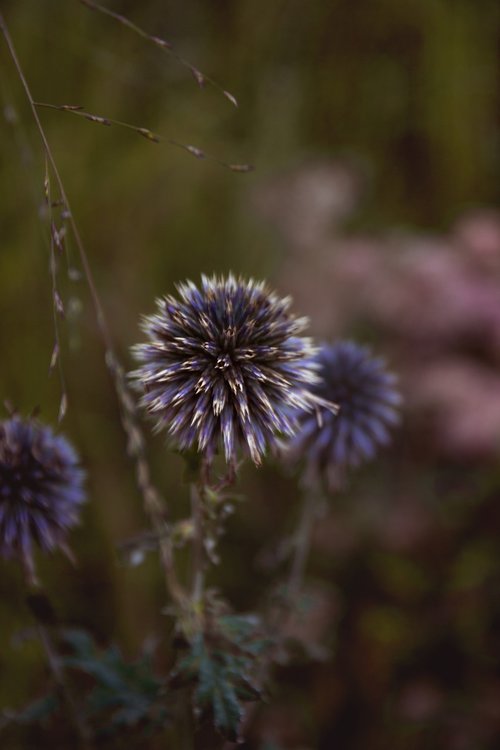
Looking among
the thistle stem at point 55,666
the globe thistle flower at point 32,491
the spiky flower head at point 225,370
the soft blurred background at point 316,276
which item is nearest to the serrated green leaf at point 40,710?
the thistle stem at point 55,666

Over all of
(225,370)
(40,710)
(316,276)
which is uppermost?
(316,276)

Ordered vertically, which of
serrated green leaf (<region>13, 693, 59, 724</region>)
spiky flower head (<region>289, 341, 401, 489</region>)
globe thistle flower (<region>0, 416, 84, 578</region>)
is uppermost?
spiky flower head (<region>289, 341, 401, 489</region>)

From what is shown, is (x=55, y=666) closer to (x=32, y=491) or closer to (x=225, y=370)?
(x=32, y=491)

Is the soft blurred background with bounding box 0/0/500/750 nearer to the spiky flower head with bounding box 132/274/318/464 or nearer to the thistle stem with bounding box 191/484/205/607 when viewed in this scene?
the thistle stem with bounding box 191/484/205/607

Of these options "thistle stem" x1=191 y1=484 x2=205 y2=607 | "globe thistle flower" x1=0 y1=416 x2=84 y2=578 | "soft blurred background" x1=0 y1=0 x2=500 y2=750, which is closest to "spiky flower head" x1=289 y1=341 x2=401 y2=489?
"thistle stem" x1=191 y1=484 x2=205 y2=607

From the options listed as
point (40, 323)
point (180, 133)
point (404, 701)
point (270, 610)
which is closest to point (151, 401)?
point (270, 610)

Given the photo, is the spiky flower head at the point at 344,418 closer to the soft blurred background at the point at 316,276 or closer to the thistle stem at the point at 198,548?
the thistle stem at the point at 198,548

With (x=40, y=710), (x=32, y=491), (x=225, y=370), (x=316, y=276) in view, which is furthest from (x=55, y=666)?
(x=316, y=276)

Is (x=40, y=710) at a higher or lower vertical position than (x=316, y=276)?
lower
